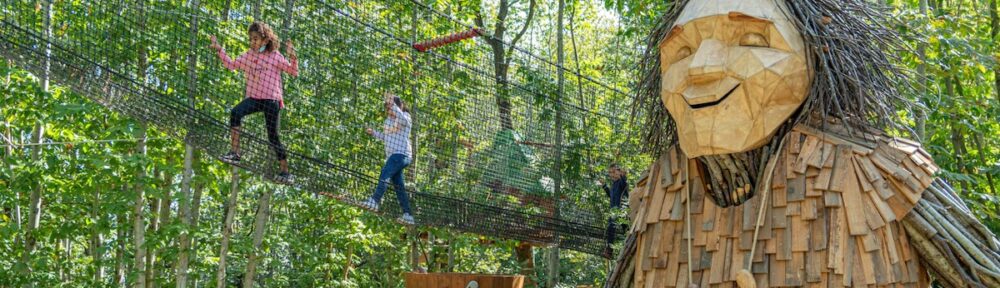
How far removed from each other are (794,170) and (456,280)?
2667mm

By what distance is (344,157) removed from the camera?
5.58 metres

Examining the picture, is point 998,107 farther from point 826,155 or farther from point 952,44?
point 826,155

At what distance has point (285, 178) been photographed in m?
4.87

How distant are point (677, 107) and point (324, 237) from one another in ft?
26.0

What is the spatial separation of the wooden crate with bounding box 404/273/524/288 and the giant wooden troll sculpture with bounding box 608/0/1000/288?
212cm

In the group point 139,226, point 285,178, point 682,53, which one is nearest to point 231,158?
point 285,178

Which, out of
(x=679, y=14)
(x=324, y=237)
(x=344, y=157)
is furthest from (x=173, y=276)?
(x=679, y=14)

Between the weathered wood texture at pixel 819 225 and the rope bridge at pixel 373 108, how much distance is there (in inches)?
61.1

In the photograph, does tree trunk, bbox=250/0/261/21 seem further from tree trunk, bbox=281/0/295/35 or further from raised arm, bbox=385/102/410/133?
raised arm, bbox=385/102/410/133

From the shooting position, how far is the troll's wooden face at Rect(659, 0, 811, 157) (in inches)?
133

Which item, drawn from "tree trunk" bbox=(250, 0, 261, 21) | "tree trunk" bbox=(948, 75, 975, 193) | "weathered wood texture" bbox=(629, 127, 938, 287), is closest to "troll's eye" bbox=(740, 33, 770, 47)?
"weathered wood texture" bbox=(629, 127, 938, 287)

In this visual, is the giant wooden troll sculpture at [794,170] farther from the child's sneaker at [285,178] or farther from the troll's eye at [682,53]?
the child's sneaker at [285,178]

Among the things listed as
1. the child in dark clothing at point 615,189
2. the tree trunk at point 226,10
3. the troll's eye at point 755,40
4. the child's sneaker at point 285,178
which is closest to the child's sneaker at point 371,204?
the child's sneaker at point 285,178

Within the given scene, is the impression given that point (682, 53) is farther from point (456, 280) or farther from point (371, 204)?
point (456, 280)
